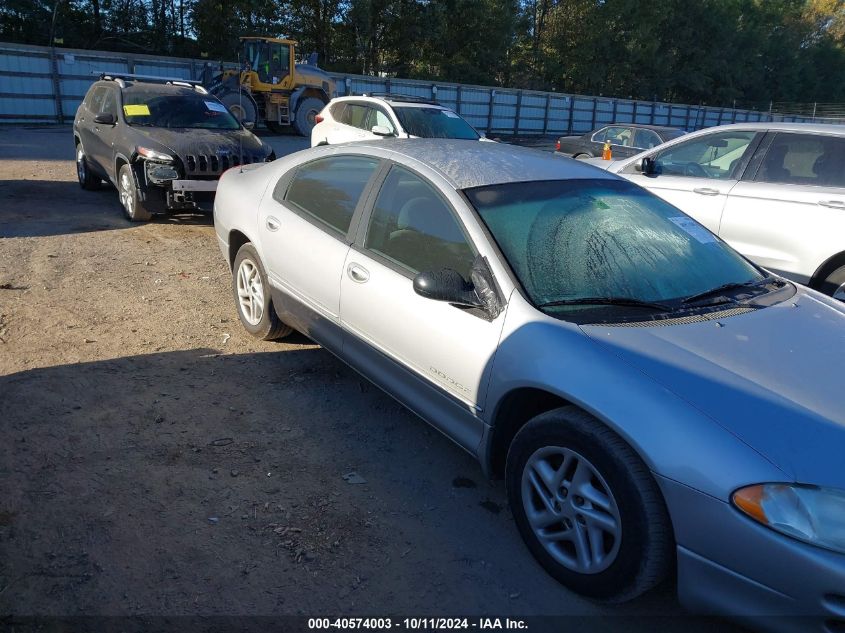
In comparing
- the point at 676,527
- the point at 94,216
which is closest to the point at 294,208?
the point at 676,527

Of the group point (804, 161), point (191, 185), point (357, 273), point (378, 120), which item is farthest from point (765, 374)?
point (378, 120)

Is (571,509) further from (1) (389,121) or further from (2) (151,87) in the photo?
(1) (389,121)

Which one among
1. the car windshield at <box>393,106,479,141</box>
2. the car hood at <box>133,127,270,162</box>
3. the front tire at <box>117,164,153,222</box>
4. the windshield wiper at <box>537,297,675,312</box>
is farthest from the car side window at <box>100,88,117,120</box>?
the windshield wiper at <box>537,297,675,312</box>

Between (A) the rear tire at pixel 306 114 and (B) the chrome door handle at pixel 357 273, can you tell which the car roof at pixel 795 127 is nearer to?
(B) the chrome door handle at pixel 357 273

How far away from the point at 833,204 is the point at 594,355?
3.92 meters

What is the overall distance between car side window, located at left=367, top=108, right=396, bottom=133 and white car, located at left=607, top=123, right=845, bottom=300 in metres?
5.84

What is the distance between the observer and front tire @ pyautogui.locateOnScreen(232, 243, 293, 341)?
15.4ft

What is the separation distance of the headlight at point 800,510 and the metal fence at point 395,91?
2489 centimetres

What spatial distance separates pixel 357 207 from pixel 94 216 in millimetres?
6322

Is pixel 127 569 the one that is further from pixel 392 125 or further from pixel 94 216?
pixel 392 125

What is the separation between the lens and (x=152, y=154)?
8.05 meters

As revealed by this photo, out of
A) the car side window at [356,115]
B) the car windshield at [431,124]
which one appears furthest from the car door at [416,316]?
the car side window at [356,115]

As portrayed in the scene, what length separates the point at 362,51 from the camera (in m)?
38.2

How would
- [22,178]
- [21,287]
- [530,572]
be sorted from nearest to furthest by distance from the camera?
[530,572]
[21,287]
[22,178]
